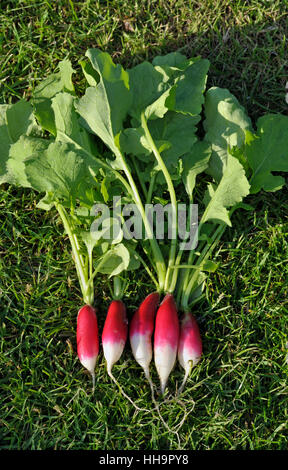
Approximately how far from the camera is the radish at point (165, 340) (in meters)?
2.21

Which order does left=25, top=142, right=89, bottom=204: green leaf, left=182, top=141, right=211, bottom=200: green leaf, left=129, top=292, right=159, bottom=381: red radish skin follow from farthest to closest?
left=182, top=141, right=211, bottom=200: green leaf, left=129, top=292, right=159, bottom=381: red radish skin, left=25, top=142, right=89, bottom=204: green leaf

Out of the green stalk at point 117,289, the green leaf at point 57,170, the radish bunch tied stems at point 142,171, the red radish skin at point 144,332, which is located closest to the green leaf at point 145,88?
the radish bunch tied stems at point 142,171

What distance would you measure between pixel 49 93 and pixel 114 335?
120cm

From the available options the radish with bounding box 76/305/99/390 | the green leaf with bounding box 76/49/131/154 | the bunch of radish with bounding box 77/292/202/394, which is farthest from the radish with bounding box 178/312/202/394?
the green leaf with bounding box 76/49/131/154

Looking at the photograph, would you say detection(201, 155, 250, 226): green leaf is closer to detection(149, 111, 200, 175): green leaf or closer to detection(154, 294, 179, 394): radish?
detection(149, 111, 200, 175): green leaf

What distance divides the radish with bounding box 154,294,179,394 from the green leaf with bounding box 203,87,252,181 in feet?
2.29

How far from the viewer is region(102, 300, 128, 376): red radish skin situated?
7.27 feet

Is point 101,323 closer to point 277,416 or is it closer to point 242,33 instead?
point 277,416

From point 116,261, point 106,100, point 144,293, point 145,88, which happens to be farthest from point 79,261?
point 145,88

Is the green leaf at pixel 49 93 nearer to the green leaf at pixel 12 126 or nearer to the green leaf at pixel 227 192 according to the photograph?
the green leaf at pixel 12 126

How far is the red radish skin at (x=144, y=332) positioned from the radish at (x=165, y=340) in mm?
35
